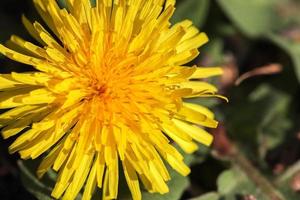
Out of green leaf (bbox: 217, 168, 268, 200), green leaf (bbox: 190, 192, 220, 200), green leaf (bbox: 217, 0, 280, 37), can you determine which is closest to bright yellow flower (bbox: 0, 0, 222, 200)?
green leaf (bbox: 190, 192, 220, 200)

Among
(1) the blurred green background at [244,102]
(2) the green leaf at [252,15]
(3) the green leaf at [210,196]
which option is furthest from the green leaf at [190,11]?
(3) the green leaf at [210,196]

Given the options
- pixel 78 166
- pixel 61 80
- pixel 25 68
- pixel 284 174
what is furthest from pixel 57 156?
pixel 284 174

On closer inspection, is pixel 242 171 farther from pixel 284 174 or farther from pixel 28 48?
pixel 28 48

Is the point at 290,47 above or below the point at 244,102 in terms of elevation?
above

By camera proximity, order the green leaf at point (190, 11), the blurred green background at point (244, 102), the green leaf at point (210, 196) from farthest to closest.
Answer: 1. the green leaf at point (190, 11)
2. the blurred green background at point (244, 102)
3. the green leaf at point (210, 196)

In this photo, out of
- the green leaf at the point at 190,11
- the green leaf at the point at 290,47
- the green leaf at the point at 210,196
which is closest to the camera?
the green leaf at the point at 210,196

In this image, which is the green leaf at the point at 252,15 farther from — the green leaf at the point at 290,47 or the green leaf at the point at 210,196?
the green leaf at the point at 210,196

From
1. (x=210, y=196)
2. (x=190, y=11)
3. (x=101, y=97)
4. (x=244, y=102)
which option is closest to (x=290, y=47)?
(x=244, y=102)

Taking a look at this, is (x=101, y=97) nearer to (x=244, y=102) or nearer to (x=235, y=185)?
(x=235, y=185)

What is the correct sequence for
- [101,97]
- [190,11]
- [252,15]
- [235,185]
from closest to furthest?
[101,97] < [235,185] < [190,11] < [252,15]
